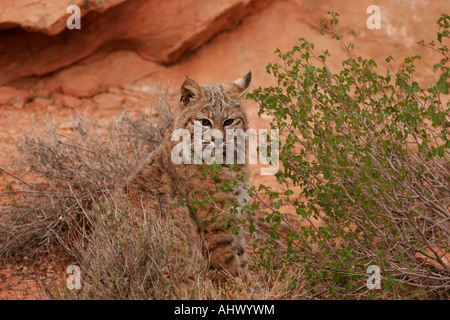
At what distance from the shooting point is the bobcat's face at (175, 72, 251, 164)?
459 centimetres

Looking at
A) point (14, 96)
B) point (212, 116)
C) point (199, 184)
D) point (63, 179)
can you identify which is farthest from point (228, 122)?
point (14, 96)

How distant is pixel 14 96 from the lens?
9.95 meters

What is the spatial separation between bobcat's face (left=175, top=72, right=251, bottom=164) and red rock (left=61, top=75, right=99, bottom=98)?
19.2 ft

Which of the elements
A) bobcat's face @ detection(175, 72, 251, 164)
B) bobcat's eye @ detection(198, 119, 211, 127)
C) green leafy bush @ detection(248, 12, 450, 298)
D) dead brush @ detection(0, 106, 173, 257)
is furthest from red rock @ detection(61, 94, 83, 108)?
green leafy bush @ detection(248, 12, 450, 298)

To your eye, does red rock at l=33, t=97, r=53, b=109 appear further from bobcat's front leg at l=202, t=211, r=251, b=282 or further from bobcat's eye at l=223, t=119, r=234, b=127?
bobcat's front leg at l=202, t=211, r=251, b=282

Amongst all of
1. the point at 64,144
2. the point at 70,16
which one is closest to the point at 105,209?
the point at 64,144

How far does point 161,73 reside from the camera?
1059cm

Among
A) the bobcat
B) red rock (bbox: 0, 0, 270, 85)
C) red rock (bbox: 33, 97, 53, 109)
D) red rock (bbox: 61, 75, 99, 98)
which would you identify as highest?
red rock (bbox: 0, 0, 270, 85)

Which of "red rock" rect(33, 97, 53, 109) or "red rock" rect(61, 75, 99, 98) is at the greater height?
"red rock" rect(61, 75, 99, 98)

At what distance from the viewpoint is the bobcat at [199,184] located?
4402 mm

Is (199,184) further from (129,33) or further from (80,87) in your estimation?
(129,33)

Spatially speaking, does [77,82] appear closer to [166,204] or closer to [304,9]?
[304,9]
